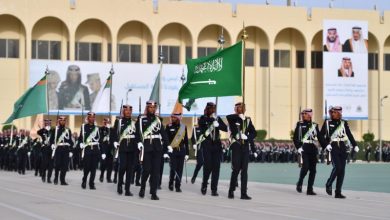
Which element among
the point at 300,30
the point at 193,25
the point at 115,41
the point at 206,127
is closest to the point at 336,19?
the point at 300,30

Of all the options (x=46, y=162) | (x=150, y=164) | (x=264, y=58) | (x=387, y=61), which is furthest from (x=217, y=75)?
(x=387, y=61)

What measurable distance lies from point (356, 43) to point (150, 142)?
1960 inches

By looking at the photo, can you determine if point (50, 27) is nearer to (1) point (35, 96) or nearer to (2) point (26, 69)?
(2) point (26, 69)

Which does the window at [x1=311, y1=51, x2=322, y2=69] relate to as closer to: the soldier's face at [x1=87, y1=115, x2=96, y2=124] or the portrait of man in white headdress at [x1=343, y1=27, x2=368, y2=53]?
the portrait of man in white headdress at [x1=343, y1=27, x2=368, y2=53]

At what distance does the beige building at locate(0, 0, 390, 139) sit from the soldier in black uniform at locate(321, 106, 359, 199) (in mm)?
43985

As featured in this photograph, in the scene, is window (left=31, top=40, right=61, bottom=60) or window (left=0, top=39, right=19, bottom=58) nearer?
window (left=0, top=39, right=19, bottom=58)

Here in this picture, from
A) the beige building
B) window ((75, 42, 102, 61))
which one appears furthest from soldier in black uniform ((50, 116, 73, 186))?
window ((75, 42, 102, 61))

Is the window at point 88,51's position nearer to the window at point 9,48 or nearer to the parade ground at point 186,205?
the window at point 9,48

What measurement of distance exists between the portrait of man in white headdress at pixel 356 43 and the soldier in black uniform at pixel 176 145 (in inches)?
1786

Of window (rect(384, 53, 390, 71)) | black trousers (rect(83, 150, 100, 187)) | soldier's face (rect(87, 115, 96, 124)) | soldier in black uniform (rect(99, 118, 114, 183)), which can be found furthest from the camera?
window (rect(384, 53, 390, 71))

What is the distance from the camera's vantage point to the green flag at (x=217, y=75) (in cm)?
1989

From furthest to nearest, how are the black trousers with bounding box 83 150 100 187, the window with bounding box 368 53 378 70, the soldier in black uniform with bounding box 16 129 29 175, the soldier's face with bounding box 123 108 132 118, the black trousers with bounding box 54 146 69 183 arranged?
the window with bounding box 368 53 378 70, the soldier in black uniform with bounding box 16 129 29 175, the black trousers with bounding box 54 146 69 183, the black trousers with bounding box 83 150 100 187, the soldier's face with bounding box 123 108 132 118

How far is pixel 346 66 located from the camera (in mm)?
65938

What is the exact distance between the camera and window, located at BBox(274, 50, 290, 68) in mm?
68562
